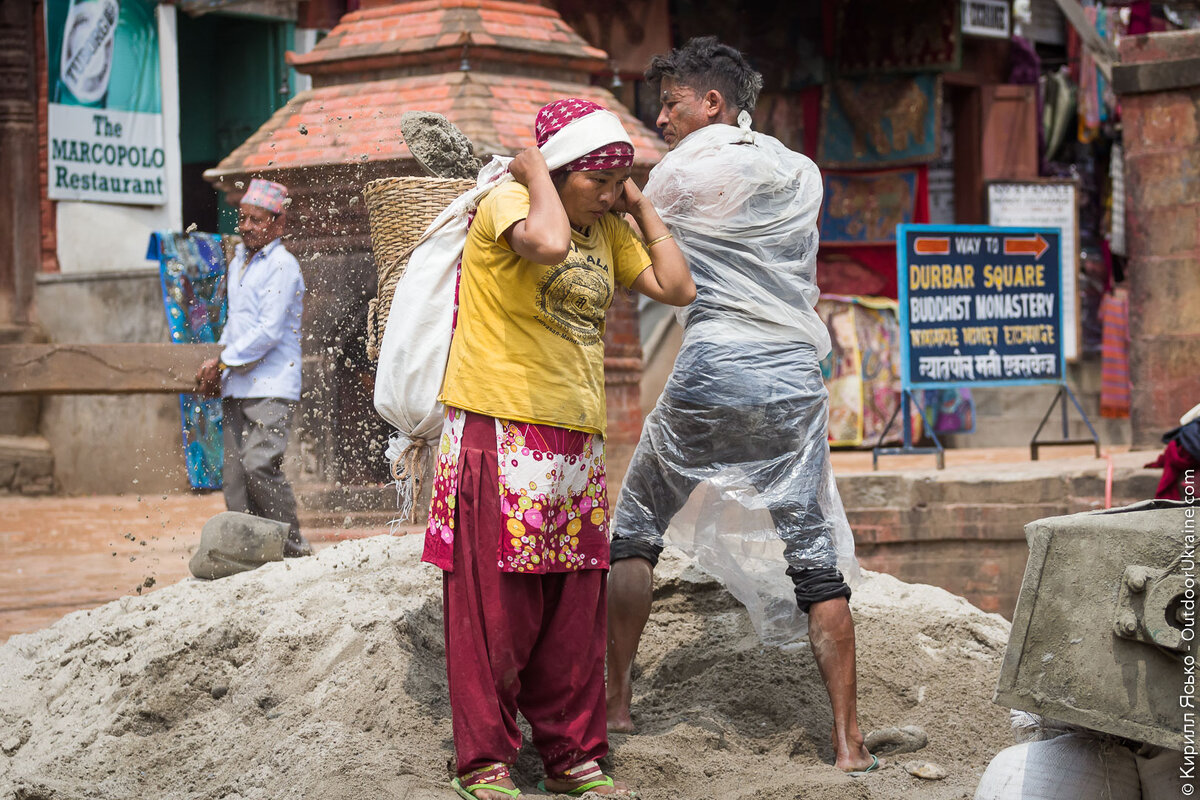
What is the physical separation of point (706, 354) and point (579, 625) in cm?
95

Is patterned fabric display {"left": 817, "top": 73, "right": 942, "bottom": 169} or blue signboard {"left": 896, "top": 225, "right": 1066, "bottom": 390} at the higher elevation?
patterned fabric display {"left": 817, "top": 73, "right": 942, "bottom": 169}

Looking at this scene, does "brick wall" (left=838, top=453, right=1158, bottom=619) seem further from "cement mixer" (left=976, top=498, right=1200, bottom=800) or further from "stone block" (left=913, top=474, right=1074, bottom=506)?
"cement mixer" (left=976, top=498, right=1200, bottom=800)

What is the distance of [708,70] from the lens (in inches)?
171

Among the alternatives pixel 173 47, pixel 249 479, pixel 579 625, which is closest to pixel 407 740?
pixel 579 625

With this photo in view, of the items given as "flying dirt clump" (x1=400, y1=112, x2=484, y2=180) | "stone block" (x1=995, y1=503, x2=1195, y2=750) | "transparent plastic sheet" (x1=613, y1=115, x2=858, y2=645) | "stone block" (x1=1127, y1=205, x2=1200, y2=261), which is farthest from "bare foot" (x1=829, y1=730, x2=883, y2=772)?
"stone block" (x1=1127, y1=205, x2=1200, y2=261)

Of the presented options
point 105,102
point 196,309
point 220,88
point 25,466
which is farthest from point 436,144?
point 220,88

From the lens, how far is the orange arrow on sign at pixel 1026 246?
8766mm

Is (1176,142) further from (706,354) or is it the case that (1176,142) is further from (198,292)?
(198,292)

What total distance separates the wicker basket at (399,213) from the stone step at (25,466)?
7762 millimetres

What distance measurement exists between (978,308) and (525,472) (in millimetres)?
5634

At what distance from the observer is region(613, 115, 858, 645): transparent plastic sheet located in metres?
4.21

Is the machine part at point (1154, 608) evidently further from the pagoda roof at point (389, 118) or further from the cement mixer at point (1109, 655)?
the pagoda roof at point (389, 118)

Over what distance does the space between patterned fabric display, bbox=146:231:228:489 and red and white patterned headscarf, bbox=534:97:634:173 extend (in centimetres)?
764

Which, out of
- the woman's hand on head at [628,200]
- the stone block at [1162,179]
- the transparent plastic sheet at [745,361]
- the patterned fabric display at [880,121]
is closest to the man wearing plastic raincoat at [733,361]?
the transparent plastic sheet at [745,361]
